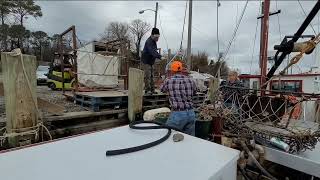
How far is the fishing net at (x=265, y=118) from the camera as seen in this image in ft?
10.2

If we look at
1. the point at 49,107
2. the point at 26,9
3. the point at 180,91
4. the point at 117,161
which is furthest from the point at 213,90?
the point at 26,9

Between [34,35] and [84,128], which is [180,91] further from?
[34,35]

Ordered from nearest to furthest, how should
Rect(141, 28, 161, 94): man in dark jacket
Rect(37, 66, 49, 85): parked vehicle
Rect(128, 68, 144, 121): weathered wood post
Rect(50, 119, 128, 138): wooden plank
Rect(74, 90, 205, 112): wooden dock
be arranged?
1. Rect(50, 119, 128, 138): wooden plank
2. Rect(74, 90, 205, 112): wooden dock
3. Rect(128, 68, 144, 121): weathered wood post
4. Rect(141, 28, 161, 94): man in dark jacket
5. Rect(37, 66, 49, 85): parked vehicle

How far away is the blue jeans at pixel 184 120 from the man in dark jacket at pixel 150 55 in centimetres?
300

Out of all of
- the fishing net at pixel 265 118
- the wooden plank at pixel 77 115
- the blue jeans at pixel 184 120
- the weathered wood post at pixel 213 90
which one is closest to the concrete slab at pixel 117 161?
the fishing net at pixel 265 118

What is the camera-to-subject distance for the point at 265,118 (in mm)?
3857

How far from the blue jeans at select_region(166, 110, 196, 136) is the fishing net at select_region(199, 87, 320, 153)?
0.35 metres

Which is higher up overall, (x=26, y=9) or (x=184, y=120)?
(x=26, y=9)

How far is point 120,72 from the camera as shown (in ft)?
31.8

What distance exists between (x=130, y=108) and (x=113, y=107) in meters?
0.48

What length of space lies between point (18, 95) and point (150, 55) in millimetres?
3541

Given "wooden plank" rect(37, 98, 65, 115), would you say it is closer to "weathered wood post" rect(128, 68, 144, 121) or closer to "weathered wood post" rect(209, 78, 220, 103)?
"weathered wood post" rect(128, 68, 144, 121)

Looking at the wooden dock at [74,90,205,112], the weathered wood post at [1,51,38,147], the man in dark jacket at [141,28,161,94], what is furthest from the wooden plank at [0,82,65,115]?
the man in dark jacket at [141,28,161,94]

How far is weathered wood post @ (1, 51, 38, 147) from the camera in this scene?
4.41m
